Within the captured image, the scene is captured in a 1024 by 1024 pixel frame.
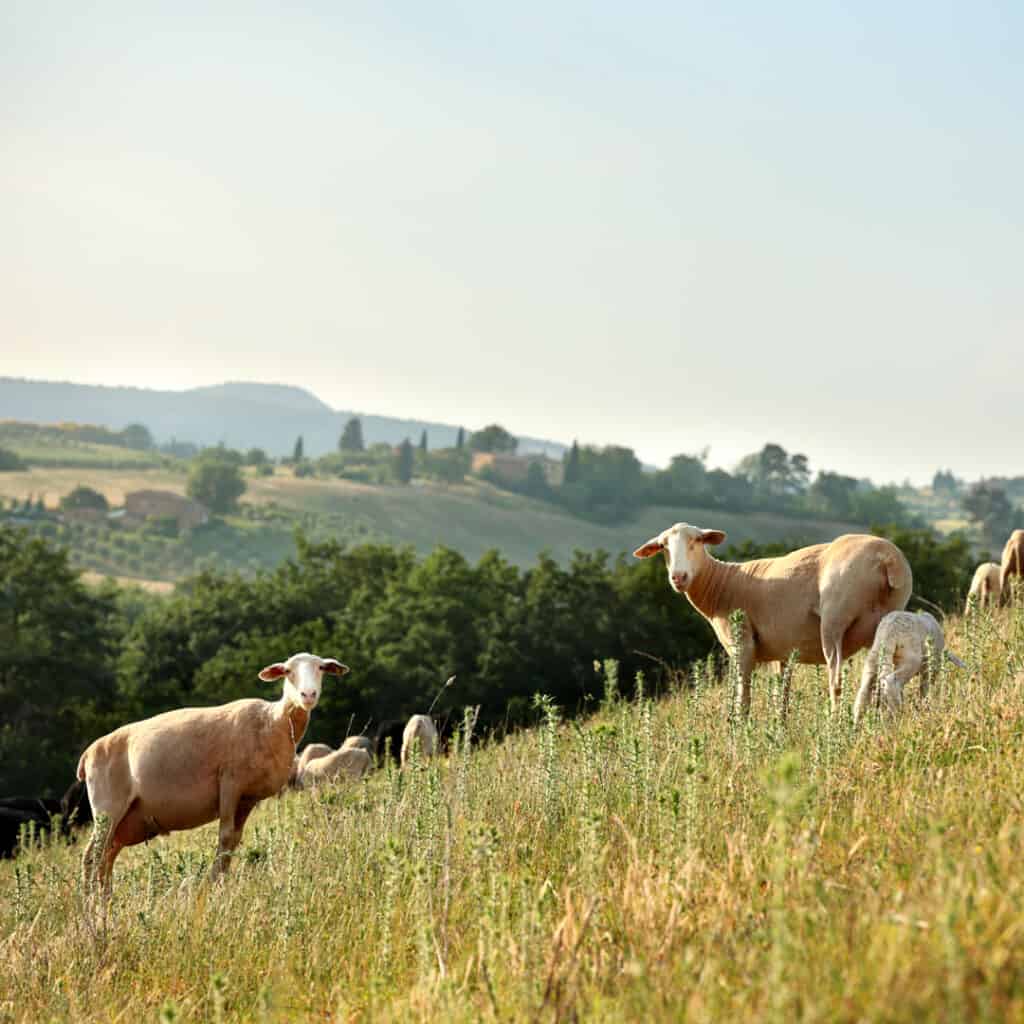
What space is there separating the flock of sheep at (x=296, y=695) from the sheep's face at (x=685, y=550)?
1 centimetres

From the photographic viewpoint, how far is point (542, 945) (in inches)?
214

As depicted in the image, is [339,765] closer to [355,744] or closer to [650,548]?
[355,744]

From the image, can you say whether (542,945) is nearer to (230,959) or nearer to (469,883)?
(469,883)

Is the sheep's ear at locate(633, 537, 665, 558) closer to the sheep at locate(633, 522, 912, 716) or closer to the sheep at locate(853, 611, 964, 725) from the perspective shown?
the sheep at locate(633, 522, 912, 716)

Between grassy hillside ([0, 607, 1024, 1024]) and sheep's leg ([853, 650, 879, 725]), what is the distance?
304 mm

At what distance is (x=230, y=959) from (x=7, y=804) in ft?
64.0

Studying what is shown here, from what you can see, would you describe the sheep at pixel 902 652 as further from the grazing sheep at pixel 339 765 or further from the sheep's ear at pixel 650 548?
the grazing sheep at pixel 339 765

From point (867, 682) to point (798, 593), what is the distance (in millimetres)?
2760

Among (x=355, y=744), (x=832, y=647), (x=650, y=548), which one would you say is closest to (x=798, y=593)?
(x=832, y=647)

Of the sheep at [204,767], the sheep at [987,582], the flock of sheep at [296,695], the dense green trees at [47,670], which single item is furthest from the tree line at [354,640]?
the sheep at [204,767]

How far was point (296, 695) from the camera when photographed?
12.4 m

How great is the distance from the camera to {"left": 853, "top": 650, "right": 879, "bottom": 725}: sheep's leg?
9828 millimetres

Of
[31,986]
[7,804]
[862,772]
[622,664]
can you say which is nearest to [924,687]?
[862,772]

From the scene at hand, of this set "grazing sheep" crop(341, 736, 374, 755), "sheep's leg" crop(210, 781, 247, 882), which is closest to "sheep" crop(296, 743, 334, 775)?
"grazing sheep" crop(341, 736, 374, 755)
